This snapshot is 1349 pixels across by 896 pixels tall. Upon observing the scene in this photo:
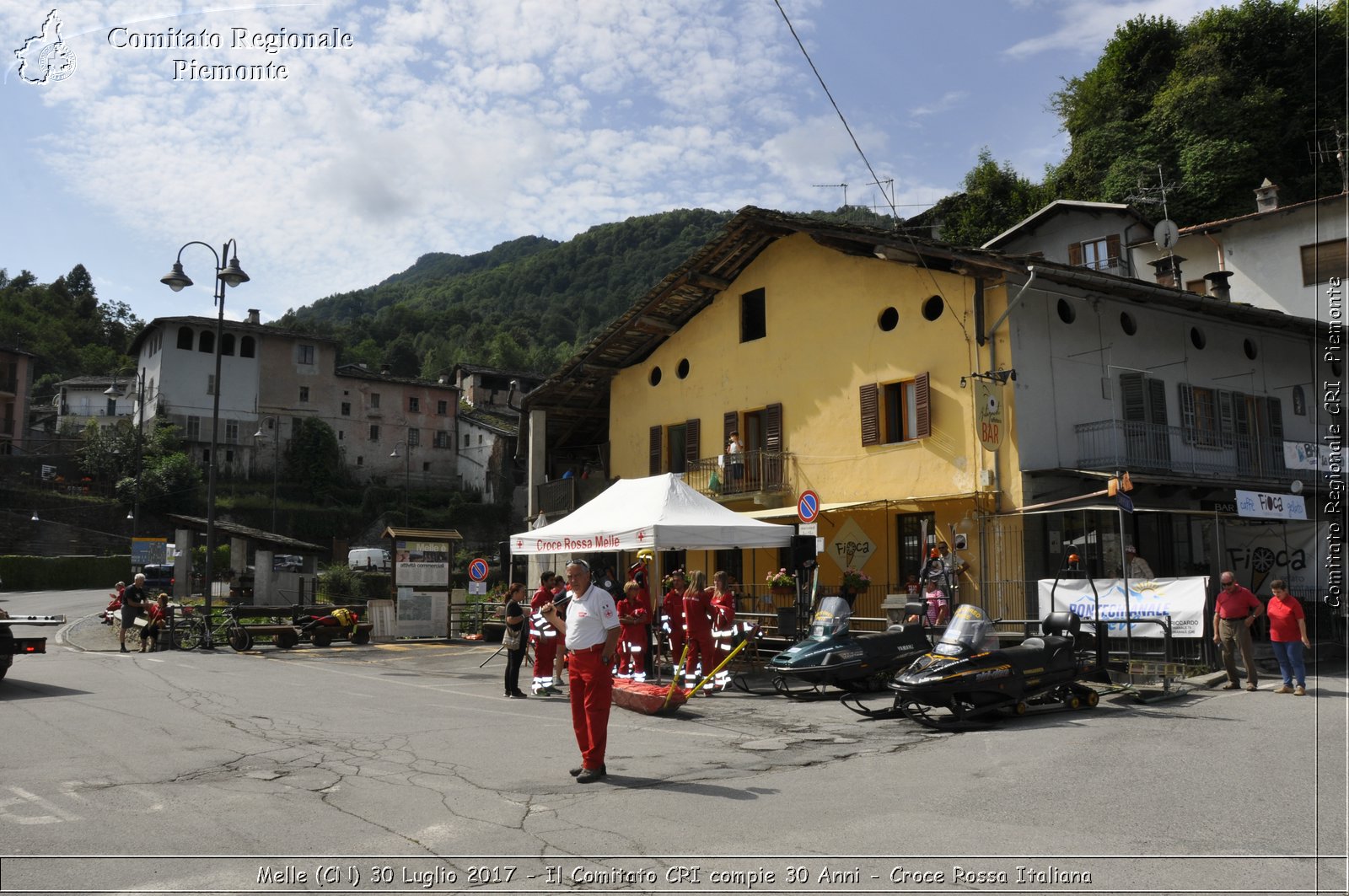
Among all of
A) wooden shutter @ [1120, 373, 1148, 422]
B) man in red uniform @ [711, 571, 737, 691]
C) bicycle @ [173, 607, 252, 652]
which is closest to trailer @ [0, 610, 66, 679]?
bicycle @ [173, 607, 252, 652]

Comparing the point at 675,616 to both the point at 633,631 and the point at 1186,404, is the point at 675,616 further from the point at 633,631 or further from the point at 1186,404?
the point at 1186,404

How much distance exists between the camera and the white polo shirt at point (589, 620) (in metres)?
8.53

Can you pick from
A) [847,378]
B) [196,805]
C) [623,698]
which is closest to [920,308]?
[847,378]

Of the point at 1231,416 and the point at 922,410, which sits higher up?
the point at 1231,416

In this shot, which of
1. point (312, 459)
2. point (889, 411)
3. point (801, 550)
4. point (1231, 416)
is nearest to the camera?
point (801, 550)

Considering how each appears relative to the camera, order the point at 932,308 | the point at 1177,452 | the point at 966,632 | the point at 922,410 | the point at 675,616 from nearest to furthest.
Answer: the point at 966,632, the point at 675,616, the point at 922,410, the point at 932,308, the point at 1177,452

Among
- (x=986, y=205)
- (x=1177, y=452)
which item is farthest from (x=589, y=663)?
(x=986, y=205)

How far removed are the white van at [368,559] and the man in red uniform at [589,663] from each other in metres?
48.4

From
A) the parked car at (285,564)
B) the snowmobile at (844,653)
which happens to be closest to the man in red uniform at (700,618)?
the snowmobile at (844,653)

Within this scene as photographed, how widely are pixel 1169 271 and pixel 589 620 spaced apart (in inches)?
1093

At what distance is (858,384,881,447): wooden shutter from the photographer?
22141mm

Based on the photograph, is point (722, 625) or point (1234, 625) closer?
point (1234, 625)

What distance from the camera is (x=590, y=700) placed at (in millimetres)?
8258

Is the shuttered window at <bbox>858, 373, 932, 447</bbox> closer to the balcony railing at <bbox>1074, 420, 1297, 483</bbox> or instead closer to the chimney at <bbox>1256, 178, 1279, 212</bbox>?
the balcony railing at <bbox>1074, 420, 1297, 483</bbox>
